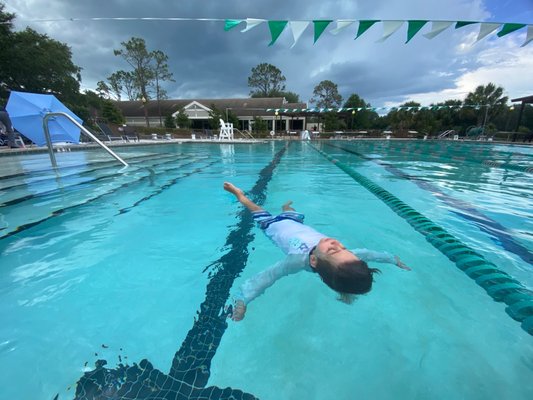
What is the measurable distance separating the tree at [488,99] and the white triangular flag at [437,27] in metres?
42.6

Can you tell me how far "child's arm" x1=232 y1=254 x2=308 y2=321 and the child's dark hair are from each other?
35 centimetres

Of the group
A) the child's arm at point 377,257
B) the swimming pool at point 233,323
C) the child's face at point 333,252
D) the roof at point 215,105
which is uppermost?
the roof at point 215,105

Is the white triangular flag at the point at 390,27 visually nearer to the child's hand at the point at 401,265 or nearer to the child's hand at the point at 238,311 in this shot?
the child's hand at the point at 401,265

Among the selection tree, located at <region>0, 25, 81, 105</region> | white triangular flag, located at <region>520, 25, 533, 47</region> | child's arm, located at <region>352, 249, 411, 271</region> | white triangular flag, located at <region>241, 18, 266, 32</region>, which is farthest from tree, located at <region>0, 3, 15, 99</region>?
white triangular flag, located at <region>520, 25, 533, 47</region>

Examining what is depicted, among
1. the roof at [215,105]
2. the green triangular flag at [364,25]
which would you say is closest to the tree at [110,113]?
the roof at [215,105]

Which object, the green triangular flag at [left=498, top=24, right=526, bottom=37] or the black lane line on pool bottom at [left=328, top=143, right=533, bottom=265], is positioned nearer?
the black lane line on pool bottom at [left=328, top=143, right=533, bottom=265]

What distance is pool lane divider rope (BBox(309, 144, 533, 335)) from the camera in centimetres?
181

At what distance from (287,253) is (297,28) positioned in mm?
4536

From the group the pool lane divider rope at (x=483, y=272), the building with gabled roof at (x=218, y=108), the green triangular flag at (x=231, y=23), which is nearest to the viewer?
the pool lane divider rope at (x=483, y=272)

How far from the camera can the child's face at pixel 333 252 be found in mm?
1744

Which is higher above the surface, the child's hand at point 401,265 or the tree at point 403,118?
the tree at point 403,118

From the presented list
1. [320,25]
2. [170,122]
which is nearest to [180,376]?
[320,25]

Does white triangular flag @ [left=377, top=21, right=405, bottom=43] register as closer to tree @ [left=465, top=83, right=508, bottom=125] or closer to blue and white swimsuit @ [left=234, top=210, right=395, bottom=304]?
blue and white swimsuit @ [left=234, top=210, right=395, bottom=304]

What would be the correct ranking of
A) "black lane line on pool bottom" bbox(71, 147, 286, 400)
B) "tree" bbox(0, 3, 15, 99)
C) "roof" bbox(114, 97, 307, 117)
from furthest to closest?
"roof" bbox(114, 97, 307, 117) → "tree" bbox(0, 3, 15, 99) → "black lane line on pool bottom" bbox(71, 147, 286, 400)
